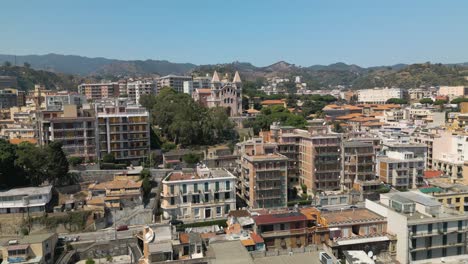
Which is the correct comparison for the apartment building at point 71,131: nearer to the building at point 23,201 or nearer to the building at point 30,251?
the building at point 23,201

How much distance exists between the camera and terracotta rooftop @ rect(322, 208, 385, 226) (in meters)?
30.0

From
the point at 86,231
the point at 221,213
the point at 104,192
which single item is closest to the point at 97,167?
the point at 104,192

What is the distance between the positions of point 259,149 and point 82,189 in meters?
18.1

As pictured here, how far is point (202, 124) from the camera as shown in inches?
2231

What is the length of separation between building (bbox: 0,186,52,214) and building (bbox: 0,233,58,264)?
599cm

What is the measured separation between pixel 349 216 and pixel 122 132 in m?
28.2

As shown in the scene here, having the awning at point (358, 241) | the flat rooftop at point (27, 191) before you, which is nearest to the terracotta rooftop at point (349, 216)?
the awning at point (358, 241)

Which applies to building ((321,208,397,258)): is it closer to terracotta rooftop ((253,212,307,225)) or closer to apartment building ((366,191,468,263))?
apartment building ((366,191,468,263))

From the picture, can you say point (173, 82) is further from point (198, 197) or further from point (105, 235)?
point (105, 235)

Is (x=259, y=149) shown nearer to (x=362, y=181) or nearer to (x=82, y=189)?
(x=362, y=181)

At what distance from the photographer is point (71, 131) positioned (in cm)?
4600

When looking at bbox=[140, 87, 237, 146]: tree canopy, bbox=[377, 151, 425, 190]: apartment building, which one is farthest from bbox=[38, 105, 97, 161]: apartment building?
bbox=[377, 151, 425, 190]: apartment building

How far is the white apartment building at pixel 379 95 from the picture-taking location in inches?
5133

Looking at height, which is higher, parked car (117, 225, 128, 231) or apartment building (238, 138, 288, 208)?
apartment building (238, 138, 288, 208)
